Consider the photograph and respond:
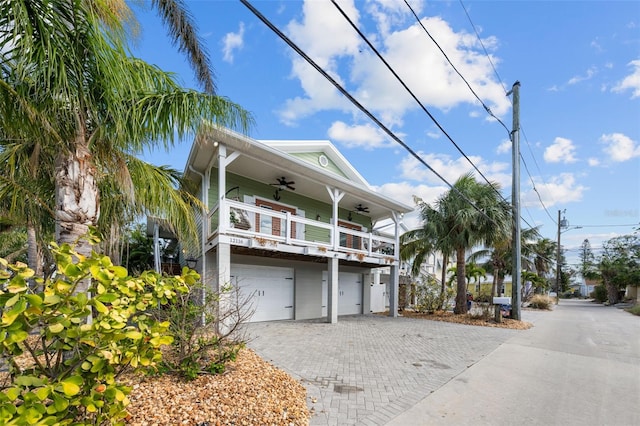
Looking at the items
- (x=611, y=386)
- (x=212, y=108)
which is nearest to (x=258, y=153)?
(x=212, y=108)

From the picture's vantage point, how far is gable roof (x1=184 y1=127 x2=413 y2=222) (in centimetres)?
946

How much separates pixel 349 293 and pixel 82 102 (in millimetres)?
13780

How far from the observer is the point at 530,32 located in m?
6.61

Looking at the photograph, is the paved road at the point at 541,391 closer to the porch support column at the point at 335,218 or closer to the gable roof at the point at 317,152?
the porch support column at the point at 335,218

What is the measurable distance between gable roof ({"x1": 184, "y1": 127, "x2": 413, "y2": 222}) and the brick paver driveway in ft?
15.6

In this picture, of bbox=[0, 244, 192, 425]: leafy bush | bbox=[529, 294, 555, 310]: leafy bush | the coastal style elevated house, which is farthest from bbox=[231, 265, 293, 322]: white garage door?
bbox=[529, 294, 555, 310]: leafy bush

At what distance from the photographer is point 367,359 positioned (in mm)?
6844

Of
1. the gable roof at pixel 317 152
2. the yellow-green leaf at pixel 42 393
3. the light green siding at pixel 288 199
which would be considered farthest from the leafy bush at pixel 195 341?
the gable roof at pixel 317 152

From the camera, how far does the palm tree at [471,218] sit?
14.3m

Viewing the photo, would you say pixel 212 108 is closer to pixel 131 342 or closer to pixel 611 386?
pixel 131 342

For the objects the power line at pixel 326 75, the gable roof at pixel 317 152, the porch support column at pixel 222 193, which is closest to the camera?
the power line at pixel 326 75

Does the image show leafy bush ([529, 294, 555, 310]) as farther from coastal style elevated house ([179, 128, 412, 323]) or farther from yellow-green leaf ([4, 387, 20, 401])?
yellow-green leaf ([4, 387, 20, 401])

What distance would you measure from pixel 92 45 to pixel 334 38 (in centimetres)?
349

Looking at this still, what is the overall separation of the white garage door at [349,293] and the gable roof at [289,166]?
11.6ft
